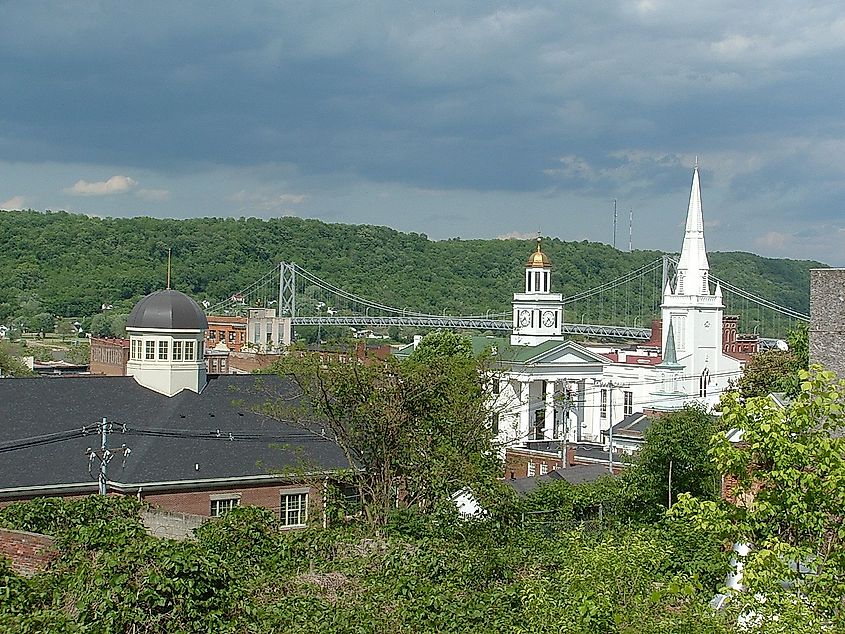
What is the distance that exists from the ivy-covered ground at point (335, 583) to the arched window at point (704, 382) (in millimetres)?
64182

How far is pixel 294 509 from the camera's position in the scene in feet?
117

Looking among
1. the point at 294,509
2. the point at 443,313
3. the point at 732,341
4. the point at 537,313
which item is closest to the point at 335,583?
the point at 294,509

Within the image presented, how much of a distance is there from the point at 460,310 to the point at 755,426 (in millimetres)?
138623

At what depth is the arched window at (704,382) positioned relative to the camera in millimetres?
86938

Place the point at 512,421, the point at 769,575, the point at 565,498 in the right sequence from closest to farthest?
the point at 769,575
the point at 565,498
the point at 512,421

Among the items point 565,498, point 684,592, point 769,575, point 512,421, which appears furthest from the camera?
point 512,421

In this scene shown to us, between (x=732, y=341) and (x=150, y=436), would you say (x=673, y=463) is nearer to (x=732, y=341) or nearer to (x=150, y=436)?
(x=150, y=436)

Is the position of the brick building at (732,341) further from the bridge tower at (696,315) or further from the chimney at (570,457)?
the chimney at (570,457)

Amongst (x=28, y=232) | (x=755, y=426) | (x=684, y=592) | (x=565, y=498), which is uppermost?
(x=28, y=232)

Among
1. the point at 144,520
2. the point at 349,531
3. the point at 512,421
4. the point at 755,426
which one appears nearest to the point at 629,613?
the point at 755,426

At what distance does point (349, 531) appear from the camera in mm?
25969

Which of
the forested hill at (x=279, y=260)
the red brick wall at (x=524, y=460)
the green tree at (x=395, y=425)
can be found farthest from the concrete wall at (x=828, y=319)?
the forested hill at (x=279, y=260)

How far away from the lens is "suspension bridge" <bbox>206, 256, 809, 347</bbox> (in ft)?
447

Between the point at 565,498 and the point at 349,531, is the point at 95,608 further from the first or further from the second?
the point at 565,498
